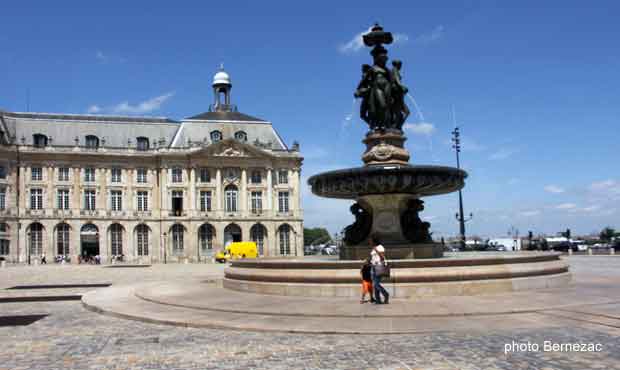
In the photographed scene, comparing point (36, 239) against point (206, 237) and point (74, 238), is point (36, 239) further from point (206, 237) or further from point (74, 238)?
point (206, 237)

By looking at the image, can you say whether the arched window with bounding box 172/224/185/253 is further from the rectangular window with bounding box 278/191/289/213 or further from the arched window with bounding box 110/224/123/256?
the rectangular window with bounding box 278/191/289/213

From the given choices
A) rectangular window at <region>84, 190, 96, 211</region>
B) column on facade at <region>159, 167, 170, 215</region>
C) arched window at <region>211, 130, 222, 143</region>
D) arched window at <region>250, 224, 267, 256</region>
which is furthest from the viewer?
arched window at <region>211, 130, 222, 143</region>

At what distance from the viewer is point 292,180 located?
242ft

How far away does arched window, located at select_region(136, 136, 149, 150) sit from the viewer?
238 feet

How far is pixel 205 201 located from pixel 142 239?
28.2ft

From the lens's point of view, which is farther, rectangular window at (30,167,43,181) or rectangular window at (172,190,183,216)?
rectangular window at (172,190,183,216)

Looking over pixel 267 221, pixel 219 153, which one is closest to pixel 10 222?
pixel 219 153

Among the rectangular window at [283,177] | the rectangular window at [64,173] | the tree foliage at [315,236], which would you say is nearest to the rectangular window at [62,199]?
the rectangular window at [64,173]

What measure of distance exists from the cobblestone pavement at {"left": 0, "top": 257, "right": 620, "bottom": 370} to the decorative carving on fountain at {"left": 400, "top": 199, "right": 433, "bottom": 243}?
7252 mm

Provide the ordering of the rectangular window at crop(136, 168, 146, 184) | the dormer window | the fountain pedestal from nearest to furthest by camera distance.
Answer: the fountain pedestal, the dormer window, the rectangular window at crop(136, 168, 146, 184)

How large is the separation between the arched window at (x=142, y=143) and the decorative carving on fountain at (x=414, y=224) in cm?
6074

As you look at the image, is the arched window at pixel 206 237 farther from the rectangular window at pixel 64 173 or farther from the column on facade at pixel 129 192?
the rectangular window at pixel 64 173

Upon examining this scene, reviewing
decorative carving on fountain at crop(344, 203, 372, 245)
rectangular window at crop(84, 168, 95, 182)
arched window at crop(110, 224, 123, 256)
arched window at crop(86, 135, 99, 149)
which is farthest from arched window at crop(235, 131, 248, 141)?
decorative carving on fountain at crop(344, 203, 372, 245)

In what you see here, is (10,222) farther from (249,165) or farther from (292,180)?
(292,180)
